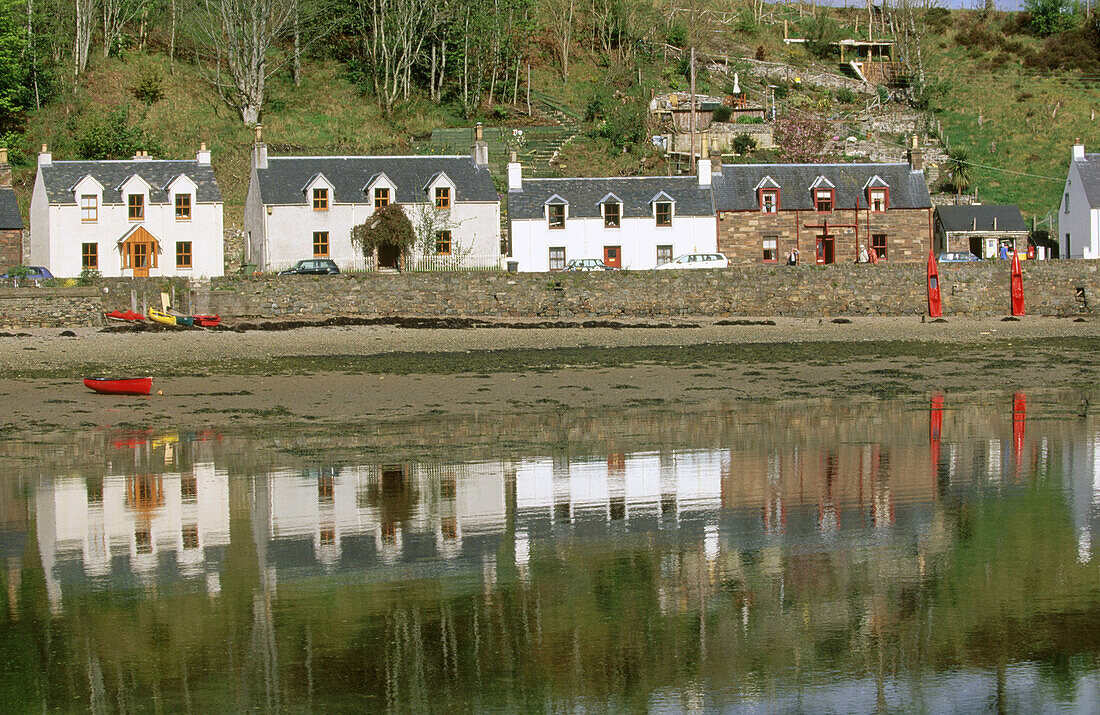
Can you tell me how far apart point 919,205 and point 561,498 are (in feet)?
128

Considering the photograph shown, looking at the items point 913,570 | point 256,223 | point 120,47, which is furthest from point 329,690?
point 120,47

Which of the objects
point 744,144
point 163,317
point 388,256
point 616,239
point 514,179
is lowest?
point 163,317

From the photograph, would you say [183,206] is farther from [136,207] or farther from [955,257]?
[955,257]

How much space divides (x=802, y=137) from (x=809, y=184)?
47.1 ft

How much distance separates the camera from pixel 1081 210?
48.1 meters

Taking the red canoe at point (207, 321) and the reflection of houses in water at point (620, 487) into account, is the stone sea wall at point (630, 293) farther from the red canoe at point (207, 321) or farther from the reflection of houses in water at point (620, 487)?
the reflection of houses in water at point (620, 487)

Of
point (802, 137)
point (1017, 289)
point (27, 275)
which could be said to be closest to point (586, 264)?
point (1017, 289)

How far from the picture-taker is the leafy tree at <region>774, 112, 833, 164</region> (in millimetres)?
60094

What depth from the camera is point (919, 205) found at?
4850 centimetres

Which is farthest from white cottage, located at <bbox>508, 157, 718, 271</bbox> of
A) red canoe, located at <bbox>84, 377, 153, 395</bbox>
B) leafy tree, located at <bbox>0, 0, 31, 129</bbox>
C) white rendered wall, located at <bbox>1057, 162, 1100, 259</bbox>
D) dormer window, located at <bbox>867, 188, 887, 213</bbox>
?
red canoe, located at <bbox>84, 377, 153, 395</bbox>

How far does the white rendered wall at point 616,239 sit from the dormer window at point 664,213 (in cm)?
19

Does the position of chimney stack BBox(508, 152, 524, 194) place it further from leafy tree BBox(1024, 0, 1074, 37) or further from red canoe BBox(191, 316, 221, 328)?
leafy tree BBox(1024, 0, 1074, 37)

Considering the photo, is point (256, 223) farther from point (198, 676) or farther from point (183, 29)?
point (198, 676)

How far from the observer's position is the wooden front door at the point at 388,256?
45.6m
